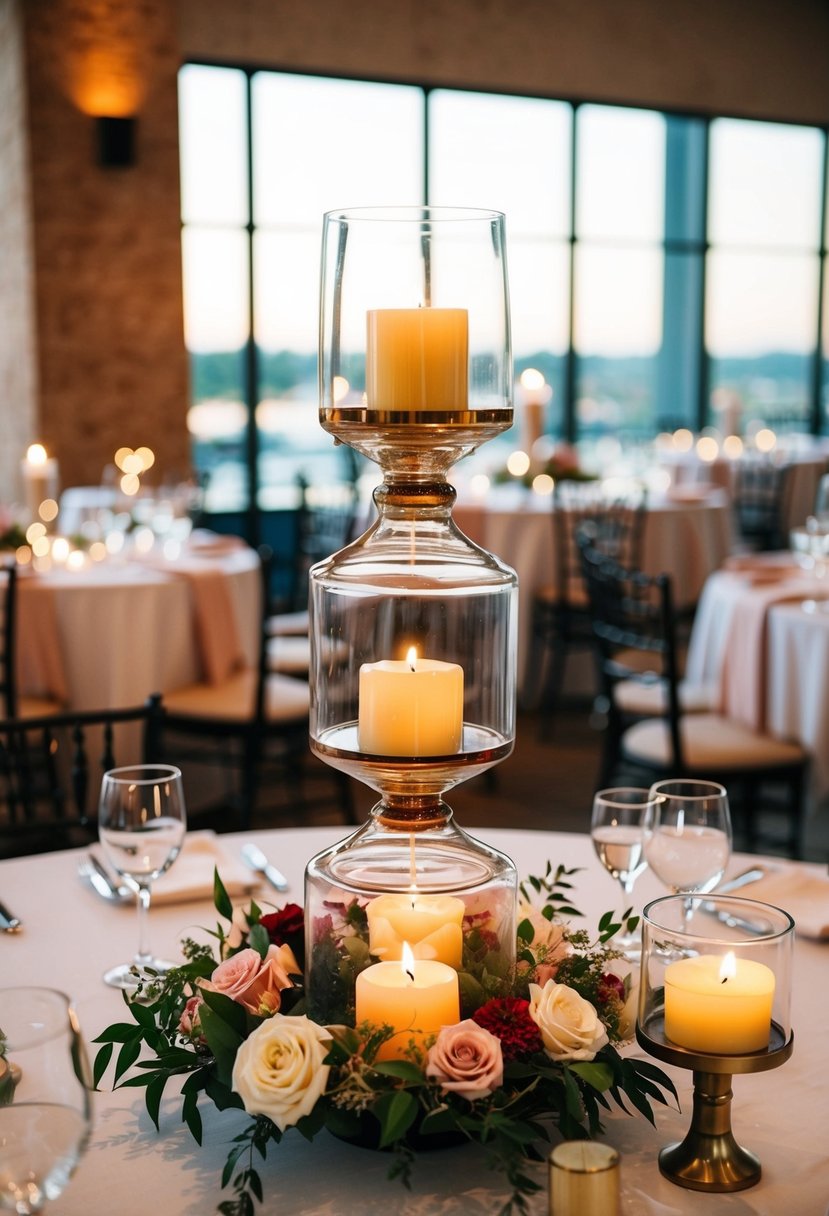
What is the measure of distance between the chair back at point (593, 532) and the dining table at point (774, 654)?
5.75ft

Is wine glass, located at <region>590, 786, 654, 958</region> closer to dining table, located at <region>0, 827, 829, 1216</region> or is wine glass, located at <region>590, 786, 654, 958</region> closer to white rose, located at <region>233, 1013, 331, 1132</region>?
dining table, located at <region>0, 827, 829, 1216</region>

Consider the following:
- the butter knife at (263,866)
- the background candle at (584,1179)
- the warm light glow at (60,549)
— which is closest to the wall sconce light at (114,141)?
the warm light glow at (60,549)

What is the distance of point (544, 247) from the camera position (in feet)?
32.3

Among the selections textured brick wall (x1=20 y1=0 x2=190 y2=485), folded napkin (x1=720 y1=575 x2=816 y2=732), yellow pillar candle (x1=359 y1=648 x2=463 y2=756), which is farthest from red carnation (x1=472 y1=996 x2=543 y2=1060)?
textured brick wall (x1=20 y1=0 x2=190 y2=485)

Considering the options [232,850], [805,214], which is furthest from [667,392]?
[232,850]

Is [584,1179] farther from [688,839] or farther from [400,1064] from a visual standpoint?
[688,839]

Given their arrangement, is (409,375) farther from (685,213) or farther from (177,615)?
(685,213)

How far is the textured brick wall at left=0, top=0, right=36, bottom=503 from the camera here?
7.24 m

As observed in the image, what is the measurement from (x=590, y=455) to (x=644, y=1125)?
9308mm

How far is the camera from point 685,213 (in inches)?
416

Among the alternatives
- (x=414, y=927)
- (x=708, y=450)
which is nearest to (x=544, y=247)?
(x=708, y=450)

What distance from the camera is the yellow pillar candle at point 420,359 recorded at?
1.16m

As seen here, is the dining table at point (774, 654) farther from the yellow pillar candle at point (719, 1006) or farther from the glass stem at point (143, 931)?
the yellow pillar candle at point (719, 1006)

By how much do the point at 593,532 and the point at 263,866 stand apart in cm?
440
